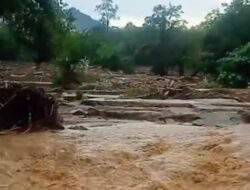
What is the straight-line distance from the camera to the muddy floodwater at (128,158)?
20.5ft

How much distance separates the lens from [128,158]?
729 centimetres

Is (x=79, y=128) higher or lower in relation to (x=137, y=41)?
lower

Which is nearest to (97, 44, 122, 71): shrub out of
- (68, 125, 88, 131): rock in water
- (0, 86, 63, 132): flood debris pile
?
(0, 86, 63, 132): flood debris pile

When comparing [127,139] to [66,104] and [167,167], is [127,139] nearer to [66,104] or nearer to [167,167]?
[167,167]

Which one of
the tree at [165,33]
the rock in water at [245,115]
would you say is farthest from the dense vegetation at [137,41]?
the rock in water at [245,115]

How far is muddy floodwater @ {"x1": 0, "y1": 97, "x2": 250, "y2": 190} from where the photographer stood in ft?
20.5

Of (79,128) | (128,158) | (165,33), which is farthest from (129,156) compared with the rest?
(165,33)

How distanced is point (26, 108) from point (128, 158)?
346 centimetres

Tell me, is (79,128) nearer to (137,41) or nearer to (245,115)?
(245,115)

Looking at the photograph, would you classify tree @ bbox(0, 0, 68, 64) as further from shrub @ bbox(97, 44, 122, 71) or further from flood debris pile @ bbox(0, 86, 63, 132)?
shrub @ bbox(97, 44, 122, 71)

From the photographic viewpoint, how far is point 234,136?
8.32 m

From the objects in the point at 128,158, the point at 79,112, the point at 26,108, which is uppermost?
the point at 26,108

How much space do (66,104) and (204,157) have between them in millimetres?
7757

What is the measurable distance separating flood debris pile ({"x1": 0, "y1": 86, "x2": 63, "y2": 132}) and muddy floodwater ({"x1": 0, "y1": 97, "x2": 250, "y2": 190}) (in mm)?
584
